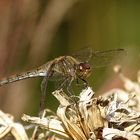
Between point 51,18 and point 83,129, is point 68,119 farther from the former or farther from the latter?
point 51,18

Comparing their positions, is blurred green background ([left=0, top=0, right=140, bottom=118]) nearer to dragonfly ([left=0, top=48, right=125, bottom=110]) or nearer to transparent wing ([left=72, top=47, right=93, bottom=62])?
transparent wing ([left=72, top=47, right=93, bottom=62])

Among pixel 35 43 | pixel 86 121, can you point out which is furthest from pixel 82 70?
pixel 35 43

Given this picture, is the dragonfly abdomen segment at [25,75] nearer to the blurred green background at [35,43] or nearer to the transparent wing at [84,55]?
the transparent wing at [84,55]

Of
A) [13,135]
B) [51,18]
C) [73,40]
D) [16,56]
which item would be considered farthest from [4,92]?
[13,135]

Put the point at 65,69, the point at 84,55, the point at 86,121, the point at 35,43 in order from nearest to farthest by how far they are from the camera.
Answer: the point at 86,121, the point at 65,69, the point at 84,55, the point at 35,43

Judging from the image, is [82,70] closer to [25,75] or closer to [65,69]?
[65,69]

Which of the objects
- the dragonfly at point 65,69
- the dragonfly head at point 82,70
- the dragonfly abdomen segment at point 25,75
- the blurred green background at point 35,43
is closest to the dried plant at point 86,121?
the dragonfly at point 65,69
